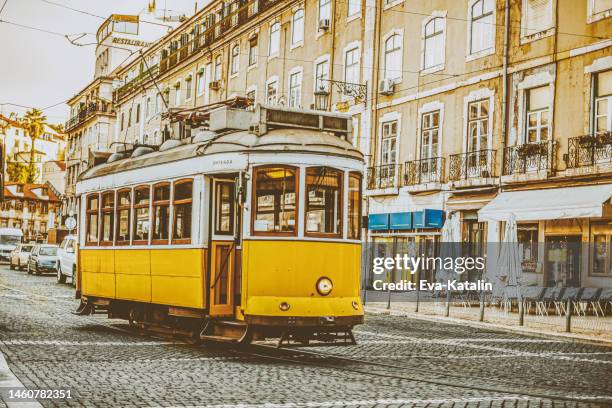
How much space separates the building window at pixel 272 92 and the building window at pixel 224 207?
29835mm

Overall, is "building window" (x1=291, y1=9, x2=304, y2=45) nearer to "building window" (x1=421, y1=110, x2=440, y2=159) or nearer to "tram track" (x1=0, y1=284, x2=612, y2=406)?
"building window" (x1=421, y1=110, x2=440, y2=159)

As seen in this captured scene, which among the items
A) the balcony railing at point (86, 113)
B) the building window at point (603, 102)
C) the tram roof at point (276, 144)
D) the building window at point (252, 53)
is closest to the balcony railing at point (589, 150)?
the building window at point (603, 102)

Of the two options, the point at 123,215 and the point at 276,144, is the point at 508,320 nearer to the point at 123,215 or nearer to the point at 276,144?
the point at 123,215

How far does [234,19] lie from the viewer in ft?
154

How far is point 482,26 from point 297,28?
43.8 feet

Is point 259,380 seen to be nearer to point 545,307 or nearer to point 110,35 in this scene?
point 545,307

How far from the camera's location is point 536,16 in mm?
26609

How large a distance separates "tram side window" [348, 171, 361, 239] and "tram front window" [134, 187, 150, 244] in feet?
11.9

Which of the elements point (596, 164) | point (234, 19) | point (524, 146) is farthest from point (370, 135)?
point (234, 19)

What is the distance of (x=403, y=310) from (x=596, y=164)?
6625mm

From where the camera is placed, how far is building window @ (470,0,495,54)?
28.3 metres

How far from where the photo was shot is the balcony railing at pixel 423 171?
30188mm

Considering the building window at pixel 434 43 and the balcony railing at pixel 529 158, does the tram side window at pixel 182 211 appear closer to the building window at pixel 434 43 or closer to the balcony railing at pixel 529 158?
the balcony railing at pixel 529 158

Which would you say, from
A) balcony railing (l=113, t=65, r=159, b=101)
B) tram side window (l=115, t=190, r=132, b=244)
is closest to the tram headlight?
tram side window (l=115, t=190, r=132, b=244)
